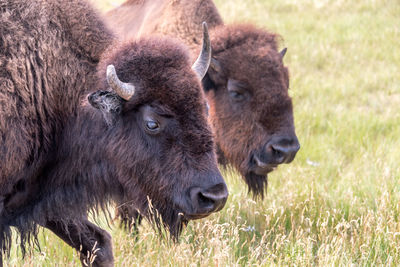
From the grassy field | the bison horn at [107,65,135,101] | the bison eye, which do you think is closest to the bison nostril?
the grassy field

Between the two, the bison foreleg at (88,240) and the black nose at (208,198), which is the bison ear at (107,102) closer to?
the black nose at (208,198)

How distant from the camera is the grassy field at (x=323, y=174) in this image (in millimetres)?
4430

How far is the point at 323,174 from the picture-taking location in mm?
6809

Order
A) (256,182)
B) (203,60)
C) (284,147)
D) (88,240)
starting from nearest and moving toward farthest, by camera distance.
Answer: (203,60) < (88,240) < (284,147) < (256,182)

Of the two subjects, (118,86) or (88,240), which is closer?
(118,86)

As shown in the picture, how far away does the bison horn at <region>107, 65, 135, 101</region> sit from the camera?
3785mm

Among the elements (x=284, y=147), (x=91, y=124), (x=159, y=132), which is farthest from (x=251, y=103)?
(x=91, y=124)

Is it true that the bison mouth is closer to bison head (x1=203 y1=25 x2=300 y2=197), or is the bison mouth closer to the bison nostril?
bison head (x1=203 y1=25 x2=300 y2=197)

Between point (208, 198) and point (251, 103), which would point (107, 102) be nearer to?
point (208, 198)

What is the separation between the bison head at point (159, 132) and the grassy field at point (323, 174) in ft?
1.08

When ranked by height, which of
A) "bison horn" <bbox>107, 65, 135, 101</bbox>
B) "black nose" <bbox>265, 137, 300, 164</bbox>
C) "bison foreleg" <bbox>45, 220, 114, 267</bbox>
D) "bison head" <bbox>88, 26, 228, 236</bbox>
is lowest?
"black nose" <bbox>265, 137, 300, 164</bbox>

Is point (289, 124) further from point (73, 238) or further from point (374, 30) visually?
point (374, 30)

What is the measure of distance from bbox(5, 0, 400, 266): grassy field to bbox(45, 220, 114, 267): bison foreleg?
0.36ft

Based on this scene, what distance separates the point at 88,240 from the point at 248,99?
2010 millimetres
